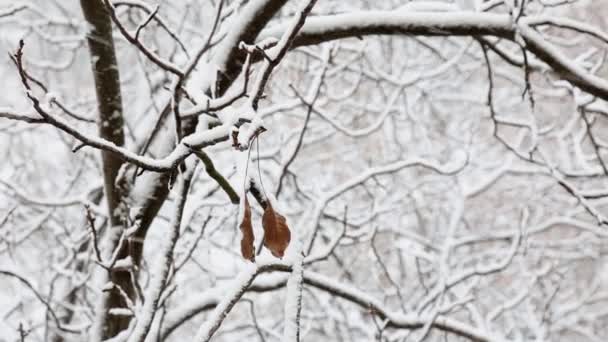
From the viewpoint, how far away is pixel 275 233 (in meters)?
1.10

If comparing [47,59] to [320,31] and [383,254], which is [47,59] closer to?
[383,254]

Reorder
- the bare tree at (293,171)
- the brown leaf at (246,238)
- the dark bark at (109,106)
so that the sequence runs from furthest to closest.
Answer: the dark bark at (109,106) < the bare tree at (293,171) < the brown leaf at (246,238)

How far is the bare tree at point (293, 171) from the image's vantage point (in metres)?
1.80

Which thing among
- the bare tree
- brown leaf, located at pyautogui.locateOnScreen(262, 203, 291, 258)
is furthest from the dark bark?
brown leaf, located at pyautogui.locateOnScreen(262, 203, 291, 258)

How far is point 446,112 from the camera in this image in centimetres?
866

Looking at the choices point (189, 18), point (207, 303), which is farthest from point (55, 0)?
point (207, 303)

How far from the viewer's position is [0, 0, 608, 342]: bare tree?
1.80 meters

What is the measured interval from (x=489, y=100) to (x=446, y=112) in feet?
18.9

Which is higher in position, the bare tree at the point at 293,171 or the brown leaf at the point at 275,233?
the bare tree at the point at 293,171

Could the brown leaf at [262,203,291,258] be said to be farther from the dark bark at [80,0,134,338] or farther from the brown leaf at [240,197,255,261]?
the dark bark at [80,0,134,338]

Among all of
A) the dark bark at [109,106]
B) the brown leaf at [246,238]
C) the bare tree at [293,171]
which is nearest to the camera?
the brown leaf at [246,238]

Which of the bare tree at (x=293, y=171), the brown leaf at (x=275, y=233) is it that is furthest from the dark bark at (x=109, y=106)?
the brown leaf at (x=275, y=233)

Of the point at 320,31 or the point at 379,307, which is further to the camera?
the point at 379,307

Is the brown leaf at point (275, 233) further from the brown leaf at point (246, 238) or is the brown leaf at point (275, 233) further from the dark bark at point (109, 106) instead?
the dark bark at point (109, 106)
